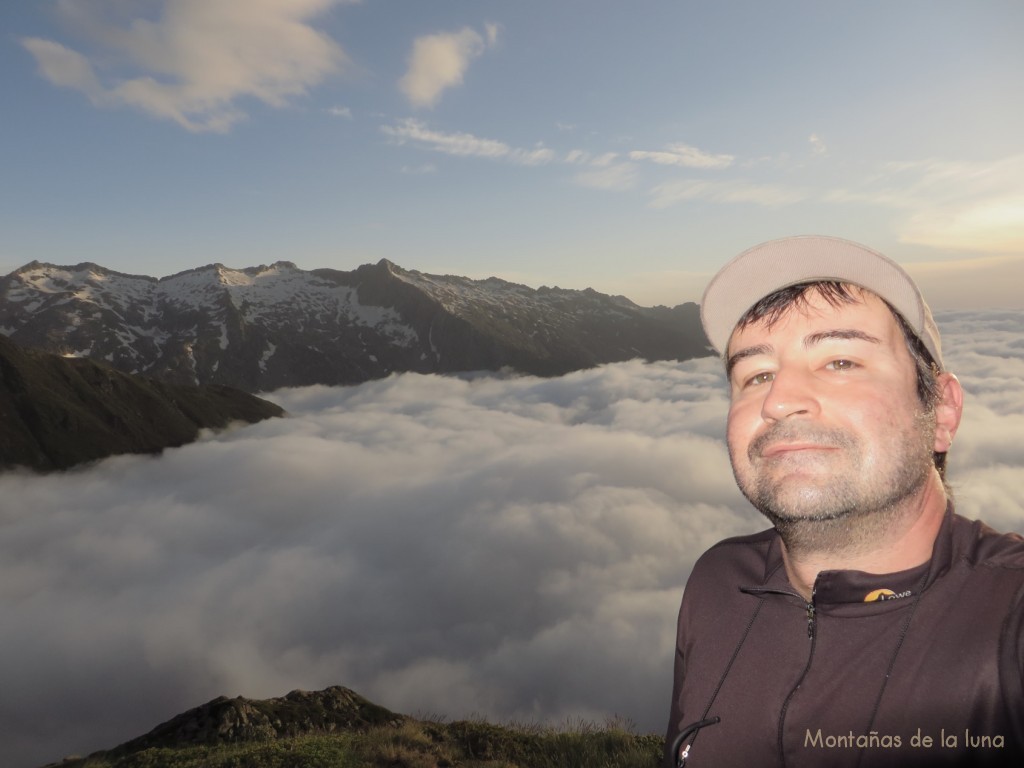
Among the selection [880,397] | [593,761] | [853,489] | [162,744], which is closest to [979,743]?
[853,489]

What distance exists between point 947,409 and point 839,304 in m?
0.80

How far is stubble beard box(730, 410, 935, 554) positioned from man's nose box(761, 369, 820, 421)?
0.06 metres

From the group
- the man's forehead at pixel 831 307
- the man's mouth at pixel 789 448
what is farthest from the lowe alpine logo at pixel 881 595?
the man's forehead at pixel 831 307

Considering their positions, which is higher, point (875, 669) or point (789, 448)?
point (789, 448)

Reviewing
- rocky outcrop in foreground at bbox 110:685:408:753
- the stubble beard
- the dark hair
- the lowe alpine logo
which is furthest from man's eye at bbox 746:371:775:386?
rocky outcrop in foreground at bbox 110:685:408:753

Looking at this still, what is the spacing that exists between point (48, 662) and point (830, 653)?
239m

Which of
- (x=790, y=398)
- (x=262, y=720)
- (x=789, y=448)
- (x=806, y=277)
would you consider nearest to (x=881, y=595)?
(x=789, y=448)

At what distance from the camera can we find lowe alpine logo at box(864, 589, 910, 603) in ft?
7.61

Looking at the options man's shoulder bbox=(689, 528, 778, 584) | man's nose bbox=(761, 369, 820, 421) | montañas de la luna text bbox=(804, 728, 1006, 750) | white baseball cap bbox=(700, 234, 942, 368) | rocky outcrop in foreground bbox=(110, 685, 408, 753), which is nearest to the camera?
montañas de la luna text bbox=(804, 728, 1006, 750)

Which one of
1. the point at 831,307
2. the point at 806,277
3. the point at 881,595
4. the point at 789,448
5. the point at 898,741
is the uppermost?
the point at 806,277

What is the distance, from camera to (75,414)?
154 m

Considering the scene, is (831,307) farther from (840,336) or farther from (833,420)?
(833,420)

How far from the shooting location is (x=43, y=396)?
14912 centimetres

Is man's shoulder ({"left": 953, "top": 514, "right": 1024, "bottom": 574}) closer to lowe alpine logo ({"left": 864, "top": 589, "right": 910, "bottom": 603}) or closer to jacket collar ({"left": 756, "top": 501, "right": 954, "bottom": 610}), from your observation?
jacket collar ({"left": 756, "top": 501, "right": 954, "bottom": 610})
